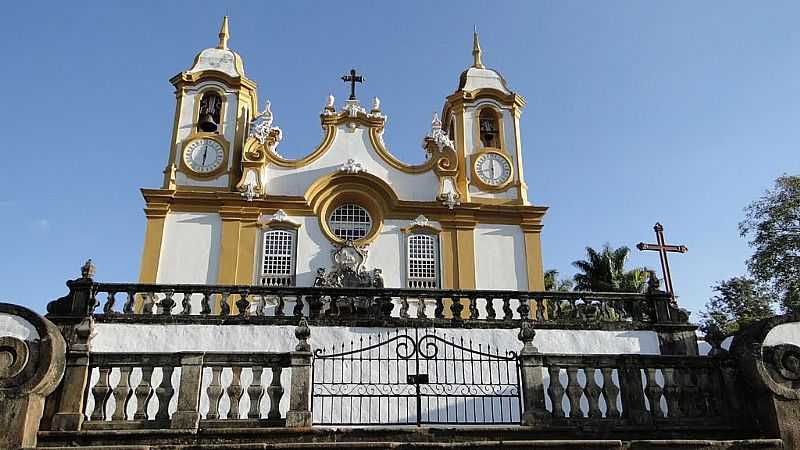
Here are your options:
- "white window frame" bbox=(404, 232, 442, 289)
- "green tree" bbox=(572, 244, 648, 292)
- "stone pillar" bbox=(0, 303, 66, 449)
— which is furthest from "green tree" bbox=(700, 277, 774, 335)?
"stone pillar" bbox=(0, 303, 66, 449)

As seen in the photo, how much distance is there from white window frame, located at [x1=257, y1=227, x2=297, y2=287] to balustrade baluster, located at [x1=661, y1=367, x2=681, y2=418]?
1004 cm

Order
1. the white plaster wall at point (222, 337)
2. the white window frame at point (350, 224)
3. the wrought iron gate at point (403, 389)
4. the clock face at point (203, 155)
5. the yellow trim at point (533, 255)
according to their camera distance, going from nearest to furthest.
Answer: the wrought iron gate at point (403, 389), the white plaster wall at point (222, 337), the yellow trim at point (533, 255), the white window frame at point (350, 224), the clock face at point (203, 155)

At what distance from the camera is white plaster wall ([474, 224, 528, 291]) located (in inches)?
657

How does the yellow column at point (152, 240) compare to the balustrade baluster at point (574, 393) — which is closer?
the balustrade baluster at point (574, 393)

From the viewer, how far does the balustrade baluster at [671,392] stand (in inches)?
288

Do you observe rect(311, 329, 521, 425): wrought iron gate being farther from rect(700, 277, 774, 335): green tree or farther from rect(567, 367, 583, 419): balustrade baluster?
rect(700, 277, 774, 335): green tree

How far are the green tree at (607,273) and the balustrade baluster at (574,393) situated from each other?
2149cm

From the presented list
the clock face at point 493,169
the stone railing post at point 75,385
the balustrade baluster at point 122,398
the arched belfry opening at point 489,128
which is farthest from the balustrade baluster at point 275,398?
the arched belfry opening at point 489,128

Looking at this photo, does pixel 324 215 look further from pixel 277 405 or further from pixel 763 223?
pixel 763 223

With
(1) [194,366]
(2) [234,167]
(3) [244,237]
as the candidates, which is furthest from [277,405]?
(2) [234,167]

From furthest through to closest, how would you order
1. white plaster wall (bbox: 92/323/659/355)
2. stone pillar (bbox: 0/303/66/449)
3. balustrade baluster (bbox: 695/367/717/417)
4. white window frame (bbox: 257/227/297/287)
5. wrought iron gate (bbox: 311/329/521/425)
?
1. white window frame (bbox: 257/227/297/287)
2. white plaster wall (bbox: 92/323/659/355)
3. wrought iron gate (bbox: 311/329/521/425)
4. balustrade baluster (bbox: 695/367/717/417)
5. stone pillar (bbox: 0/303/66/449)

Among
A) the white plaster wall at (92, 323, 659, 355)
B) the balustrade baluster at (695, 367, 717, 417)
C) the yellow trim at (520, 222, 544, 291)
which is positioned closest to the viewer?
the balustrade baluster at (695, 367, 717, 417)

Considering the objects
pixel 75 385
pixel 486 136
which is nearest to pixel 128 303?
pixel 75 385

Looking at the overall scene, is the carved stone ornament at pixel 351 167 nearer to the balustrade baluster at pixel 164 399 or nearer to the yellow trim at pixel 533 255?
the yellow trim at pixel 533 255
